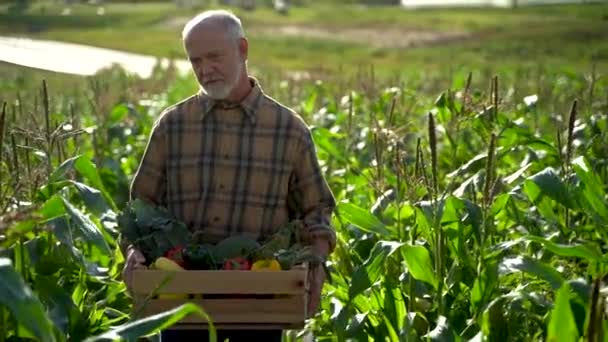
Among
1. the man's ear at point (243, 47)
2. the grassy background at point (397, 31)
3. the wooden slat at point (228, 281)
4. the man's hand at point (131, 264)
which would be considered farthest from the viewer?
the grassy background at point (397, 31)

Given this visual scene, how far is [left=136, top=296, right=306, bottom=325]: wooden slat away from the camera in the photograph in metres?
3.78

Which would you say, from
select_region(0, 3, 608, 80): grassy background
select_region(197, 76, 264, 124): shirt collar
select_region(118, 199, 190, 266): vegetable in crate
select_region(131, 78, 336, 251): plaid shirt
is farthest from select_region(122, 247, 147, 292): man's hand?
select_region(0, 3, 608, 80): grassy background

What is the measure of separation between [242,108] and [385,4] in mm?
65487

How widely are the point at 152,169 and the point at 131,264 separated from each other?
0.47m

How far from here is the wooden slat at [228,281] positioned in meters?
3.72

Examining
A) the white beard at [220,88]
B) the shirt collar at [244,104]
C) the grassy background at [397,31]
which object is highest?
the white beard at [220,88]

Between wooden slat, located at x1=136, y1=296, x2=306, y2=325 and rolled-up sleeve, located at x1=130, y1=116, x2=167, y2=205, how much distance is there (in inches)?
23.7

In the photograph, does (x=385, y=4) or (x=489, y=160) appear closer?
(x=489, y=160)

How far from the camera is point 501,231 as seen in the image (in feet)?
19.3

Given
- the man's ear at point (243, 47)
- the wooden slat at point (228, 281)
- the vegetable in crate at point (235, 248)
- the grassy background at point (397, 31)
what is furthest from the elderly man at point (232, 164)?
the grassy background at point (397, 31)

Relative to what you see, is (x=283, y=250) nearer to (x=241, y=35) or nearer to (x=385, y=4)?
(x=241, y=35)

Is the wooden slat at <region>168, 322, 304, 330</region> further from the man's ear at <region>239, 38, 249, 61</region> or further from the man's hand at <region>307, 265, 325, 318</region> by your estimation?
the man's ear at <region>239, 38, 249, 61</region>

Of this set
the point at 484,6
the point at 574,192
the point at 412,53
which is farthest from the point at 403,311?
the point at 484,6

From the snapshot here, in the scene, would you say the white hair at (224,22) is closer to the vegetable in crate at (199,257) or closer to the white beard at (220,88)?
the white beard at (220,88)
